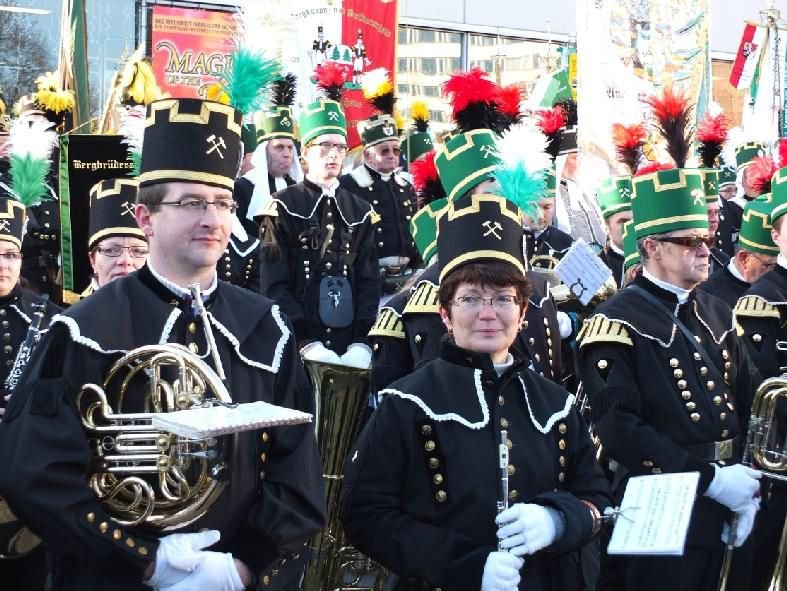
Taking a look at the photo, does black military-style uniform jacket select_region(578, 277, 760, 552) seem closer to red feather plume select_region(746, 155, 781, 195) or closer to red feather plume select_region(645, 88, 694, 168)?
red feather plume select_region(645, 88, 694, 168)

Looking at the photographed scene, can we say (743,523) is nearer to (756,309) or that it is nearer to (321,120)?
(756,309)

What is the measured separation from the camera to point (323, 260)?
8828 millimetres

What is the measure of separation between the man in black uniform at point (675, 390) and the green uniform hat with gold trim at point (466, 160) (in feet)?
2.81

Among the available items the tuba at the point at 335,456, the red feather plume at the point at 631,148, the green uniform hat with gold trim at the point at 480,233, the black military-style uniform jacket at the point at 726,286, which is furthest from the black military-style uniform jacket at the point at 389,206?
the green uniform hat with gold trim at the point at 480,233

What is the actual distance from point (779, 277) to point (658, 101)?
1.15m

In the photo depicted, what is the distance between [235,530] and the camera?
400 centimetres

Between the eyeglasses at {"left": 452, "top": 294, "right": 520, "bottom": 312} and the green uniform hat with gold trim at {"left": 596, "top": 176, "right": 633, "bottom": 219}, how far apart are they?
5032 mm

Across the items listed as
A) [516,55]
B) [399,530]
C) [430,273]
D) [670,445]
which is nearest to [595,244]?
[430,273]

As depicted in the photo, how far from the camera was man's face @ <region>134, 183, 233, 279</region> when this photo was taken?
3.96 metres

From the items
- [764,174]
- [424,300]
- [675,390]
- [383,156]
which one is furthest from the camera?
[383,156]

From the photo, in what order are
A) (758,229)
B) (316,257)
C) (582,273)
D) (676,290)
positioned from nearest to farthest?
(676,290) → (582,273) → (758,229) → (316,257)

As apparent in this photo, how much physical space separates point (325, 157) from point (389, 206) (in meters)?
2.09

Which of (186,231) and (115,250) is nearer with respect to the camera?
(186,231)

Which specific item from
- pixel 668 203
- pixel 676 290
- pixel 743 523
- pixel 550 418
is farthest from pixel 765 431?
pixel 550 418
